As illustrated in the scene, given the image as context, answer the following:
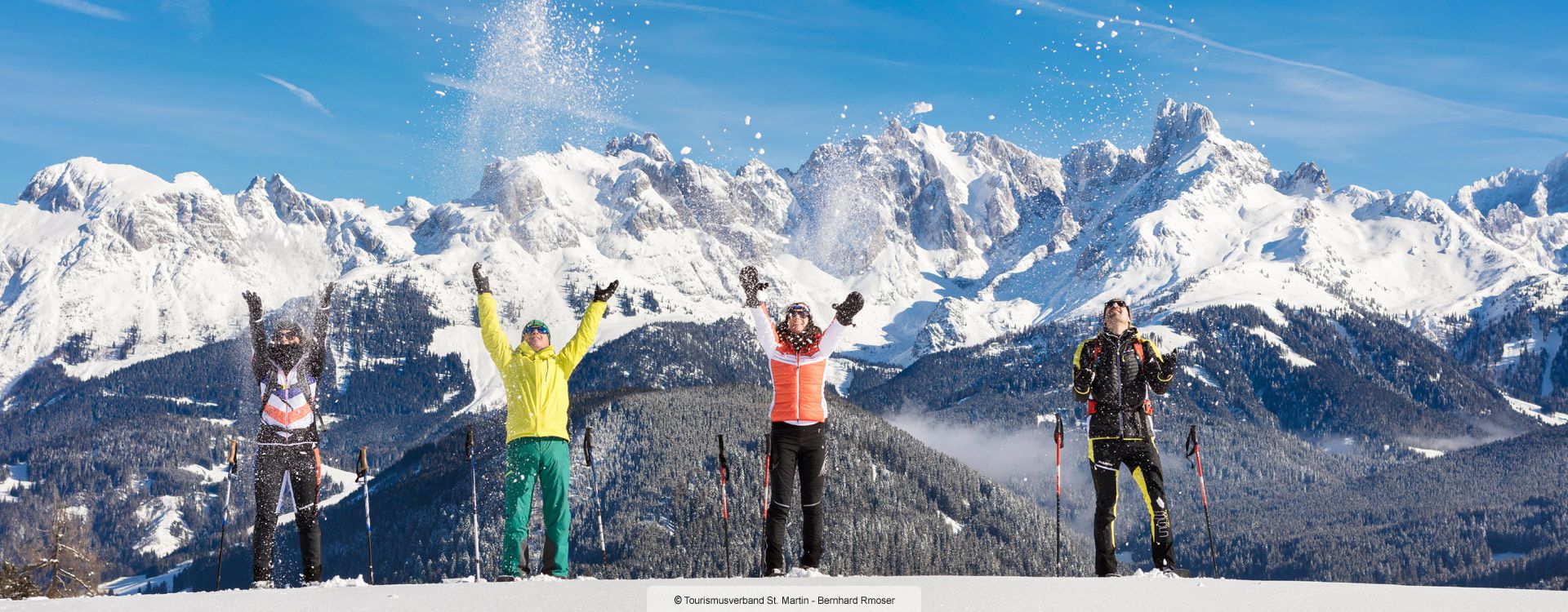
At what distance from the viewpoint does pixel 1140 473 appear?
46.2 feet

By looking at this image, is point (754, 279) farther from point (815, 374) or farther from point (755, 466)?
point (755, 466)

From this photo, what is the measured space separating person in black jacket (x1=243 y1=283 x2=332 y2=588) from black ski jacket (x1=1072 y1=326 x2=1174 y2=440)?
9.37m

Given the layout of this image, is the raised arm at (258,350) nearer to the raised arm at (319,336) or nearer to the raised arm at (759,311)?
the raised arm at (319,336)

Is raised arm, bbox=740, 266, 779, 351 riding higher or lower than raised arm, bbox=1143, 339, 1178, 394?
higher

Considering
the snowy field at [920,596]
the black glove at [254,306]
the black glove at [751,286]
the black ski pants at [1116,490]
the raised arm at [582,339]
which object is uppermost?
the black glove at [254,306]

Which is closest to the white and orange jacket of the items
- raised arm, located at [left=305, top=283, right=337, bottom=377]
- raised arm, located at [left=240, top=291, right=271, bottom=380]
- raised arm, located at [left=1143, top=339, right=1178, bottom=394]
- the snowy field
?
the snowy field

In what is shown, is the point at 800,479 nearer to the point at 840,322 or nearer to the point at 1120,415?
the point at 840,322

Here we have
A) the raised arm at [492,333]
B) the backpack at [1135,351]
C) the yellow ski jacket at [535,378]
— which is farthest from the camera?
the backpack at [1135,351]

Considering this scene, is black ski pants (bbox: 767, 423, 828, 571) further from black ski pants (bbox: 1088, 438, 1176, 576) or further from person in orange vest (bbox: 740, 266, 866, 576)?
black ski pants (bbox: 1088, 438, 1176, 576)

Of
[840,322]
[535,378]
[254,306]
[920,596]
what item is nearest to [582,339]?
[535,378]

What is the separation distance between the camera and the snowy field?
410 inches

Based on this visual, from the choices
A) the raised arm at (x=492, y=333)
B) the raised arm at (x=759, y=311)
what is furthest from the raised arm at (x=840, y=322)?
the raised arm at (x=492, y=333)

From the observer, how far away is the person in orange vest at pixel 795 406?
13992 millimetres

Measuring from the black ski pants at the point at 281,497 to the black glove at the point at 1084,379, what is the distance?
30.3 feet
